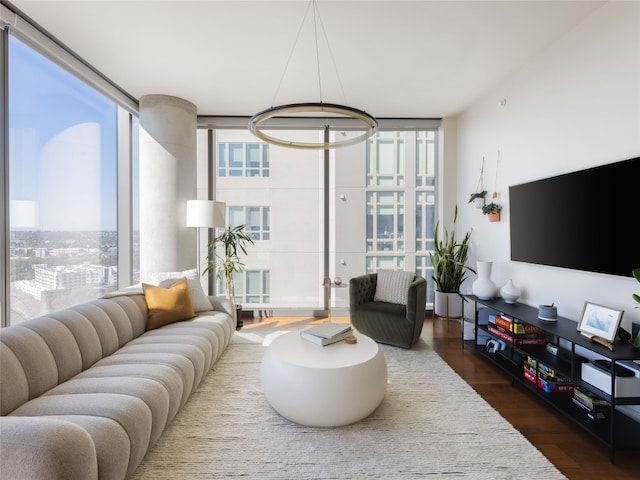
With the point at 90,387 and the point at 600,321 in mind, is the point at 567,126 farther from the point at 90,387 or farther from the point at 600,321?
the point at 90,387

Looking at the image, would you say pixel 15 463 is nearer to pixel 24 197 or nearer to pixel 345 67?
pixel 24 197

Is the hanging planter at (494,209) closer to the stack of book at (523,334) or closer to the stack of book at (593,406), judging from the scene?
the stack of book at (523,334)

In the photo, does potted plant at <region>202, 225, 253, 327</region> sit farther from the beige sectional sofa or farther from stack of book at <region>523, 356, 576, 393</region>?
stack of book at <region>523, 356, 576, 393</region>

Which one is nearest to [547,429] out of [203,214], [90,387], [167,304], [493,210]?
[493,210]

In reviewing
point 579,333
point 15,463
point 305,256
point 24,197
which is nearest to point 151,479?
point 15,463

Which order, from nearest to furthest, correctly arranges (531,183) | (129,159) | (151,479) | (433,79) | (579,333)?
(151,479) < (579,333) < (531,183) < (433,79) < (129,159)

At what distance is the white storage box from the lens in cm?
186

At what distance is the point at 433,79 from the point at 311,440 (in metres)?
3.60

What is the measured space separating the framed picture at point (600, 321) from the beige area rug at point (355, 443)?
0.83m

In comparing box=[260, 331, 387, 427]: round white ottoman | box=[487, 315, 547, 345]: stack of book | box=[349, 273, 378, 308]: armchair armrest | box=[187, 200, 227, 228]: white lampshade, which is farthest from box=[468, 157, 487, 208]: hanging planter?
box=[187, 200, 227, 228]: white lampshade

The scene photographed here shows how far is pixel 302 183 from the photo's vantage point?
4.79m

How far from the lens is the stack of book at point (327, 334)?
242cm

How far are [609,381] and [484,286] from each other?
4.70ft

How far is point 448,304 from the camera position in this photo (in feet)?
14.5
